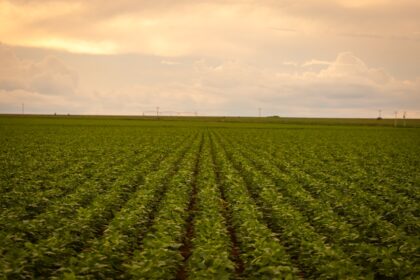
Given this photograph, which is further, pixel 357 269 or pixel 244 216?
pixel 244 216

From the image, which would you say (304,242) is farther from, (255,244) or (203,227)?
(203,227)

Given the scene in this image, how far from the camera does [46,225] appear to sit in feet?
38.1

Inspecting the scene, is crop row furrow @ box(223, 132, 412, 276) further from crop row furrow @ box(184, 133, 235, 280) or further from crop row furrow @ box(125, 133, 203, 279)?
crop row furrow @ box(125, 133, 203, 279)

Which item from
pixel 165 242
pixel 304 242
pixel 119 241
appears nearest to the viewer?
pixel 119 241

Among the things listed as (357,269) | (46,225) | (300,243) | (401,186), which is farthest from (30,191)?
(401,186)

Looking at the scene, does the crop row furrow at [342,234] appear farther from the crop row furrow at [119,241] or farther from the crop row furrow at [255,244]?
the crop row furrow at [119,241]

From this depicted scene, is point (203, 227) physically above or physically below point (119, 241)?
below

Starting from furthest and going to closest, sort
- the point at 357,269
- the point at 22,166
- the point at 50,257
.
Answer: the point at 22,166
the point at 50,257
the point at 357,269

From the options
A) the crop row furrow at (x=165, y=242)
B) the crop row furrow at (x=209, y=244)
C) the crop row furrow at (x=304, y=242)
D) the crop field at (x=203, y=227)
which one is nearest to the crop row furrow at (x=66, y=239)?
the crop field at (x=203, y=227)

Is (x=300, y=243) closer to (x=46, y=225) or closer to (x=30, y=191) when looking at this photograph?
(x=46, y=225)

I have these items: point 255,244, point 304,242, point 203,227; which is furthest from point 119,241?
point 304,242

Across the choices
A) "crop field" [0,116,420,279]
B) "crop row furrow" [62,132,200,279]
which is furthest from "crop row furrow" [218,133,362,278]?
"crop row furrow" [62,132,200,279]

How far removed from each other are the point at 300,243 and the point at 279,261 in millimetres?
2288

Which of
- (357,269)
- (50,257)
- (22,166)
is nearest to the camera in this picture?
(357,269)
